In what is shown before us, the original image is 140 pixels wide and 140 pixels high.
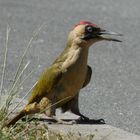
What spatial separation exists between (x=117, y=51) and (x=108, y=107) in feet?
12.1

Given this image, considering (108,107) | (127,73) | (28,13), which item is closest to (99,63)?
(127,73)

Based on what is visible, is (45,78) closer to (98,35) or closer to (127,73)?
(98,35)

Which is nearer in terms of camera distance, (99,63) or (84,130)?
(84,130)

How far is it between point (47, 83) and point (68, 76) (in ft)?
0.78

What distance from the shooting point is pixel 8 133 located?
220 inches

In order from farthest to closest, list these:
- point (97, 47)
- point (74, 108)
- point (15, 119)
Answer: point (97, 47)
point (74, 108)
point (15, 119)

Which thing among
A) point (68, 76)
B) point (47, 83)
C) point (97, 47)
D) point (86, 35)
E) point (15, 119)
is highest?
point (86, 35)

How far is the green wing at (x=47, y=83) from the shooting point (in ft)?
21.8

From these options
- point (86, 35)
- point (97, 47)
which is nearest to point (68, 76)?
point (86, 35)

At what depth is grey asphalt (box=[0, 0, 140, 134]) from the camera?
8.59 m

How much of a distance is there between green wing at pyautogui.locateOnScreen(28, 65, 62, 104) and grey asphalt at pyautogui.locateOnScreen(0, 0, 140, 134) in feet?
3.64

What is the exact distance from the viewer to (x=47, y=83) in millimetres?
6711

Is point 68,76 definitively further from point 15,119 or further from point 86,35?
point 15,119

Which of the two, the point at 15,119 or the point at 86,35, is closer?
the point at 15,119
